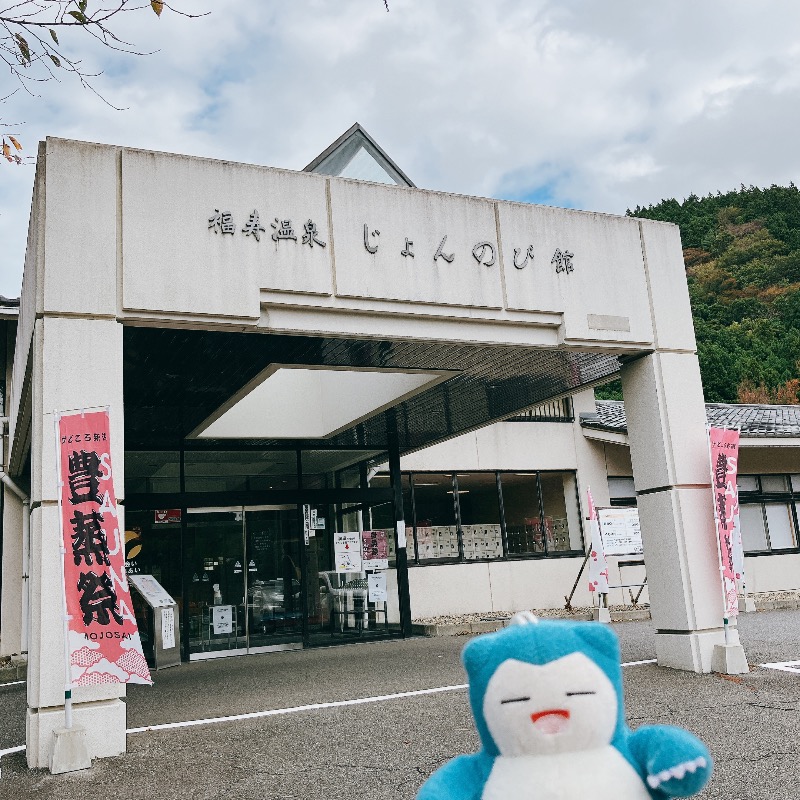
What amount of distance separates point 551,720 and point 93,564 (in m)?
4.26

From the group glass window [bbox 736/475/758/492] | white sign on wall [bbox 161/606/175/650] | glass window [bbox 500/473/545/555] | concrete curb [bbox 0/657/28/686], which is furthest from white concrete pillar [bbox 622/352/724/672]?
glass window [bbox 736/475/758/492]

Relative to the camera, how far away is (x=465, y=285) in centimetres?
764

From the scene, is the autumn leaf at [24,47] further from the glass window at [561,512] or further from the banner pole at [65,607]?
the glass window at [561,512]

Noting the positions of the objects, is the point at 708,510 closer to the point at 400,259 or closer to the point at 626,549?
the point at 400,259

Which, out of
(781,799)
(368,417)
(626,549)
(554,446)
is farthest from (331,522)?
(781,799)

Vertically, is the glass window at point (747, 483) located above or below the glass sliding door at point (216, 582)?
above

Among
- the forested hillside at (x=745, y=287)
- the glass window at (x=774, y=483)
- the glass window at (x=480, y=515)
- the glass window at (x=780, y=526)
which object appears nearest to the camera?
the glass window at (x=480, y=515)

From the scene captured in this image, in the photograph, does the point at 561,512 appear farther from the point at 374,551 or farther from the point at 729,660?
the point at 729,660

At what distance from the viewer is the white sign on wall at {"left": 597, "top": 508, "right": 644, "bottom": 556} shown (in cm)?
1423

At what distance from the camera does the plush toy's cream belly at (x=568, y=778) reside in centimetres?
213

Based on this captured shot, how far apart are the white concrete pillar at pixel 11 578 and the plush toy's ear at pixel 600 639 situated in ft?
39.9

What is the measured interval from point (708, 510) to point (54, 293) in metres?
6.42

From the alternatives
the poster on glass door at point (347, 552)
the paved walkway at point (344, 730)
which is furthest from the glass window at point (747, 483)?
the poster on glass door at point (347, 552)

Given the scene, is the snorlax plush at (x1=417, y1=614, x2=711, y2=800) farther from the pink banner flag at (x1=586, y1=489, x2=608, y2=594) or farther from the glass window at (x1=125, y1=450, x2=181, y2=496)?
the pink banner flag at (x1=586, y1=489, x2=608, y2=594)
